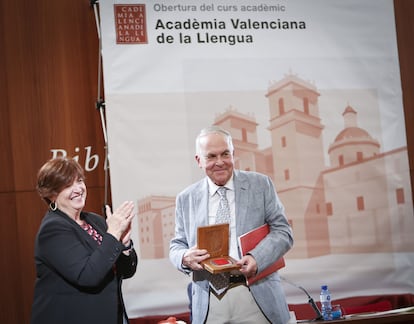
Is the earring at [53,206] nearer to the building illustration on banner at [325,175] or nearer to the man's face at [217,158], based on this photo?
the man's face at [217,158]

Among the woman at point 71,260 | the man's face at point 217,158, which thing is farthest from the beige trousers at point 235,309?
the man's face at point 217,158

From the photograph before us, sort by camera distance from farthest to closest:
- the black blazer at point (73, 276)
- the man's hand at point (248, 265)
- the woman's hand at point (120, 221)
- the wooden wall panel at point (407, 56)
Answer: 1. the wooden wall panel at point (407, 56)
2. the man's hand at point (248, 265)
3. the woman's hand at point (120, 221)
4. the black blazer at point (73, 276)

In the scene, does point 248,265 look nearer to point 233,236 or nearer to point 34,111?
point 233,236

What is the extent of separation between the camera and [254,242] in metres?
2.78

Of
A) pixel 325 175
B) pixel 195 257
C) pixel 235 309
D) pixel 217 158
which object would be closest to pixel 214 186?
pixel 217 158

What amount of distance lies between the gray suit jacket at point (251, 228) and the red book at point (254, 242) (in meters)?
0.03

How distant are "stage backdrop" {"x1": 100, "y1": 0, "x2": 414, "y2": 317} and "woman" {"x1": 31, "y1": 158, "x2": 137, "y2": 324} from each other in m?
0.87

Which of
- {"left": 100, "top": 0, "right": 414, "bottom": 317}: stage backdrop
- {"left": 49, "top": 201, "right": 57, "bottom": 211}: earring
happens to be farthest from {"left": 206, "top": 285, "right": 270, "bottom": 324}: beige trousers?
{"left": 49, "top": 201, "right": 57, "bottom": 211}: earring

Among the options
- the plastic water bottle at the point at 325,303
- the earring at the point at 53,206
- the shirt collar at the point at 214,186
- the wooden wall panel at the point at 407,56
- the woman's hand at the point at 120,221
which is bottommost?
the plastic water bottle at the point at 325,303

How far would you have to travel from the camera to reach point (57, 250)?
233cm

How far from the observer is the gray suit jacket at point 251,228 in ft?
9.03

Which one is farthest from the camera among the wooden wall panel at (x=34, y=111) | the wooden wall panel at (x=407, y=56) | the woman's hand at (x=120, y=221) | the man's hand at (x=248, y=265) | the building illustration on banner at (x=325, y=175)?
the wooden wall panel at (x=407, y=56)

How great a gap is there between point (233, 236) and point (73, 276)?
2.92 ft

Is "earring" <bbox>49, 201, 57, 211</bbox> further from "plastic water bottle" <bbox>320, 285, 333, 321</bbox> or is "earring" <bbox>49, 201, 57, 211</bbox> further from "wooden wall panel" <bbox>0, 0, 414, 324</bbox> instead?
"plastic water bottle" <bbox>320, 285, 333, 321</bbox>
